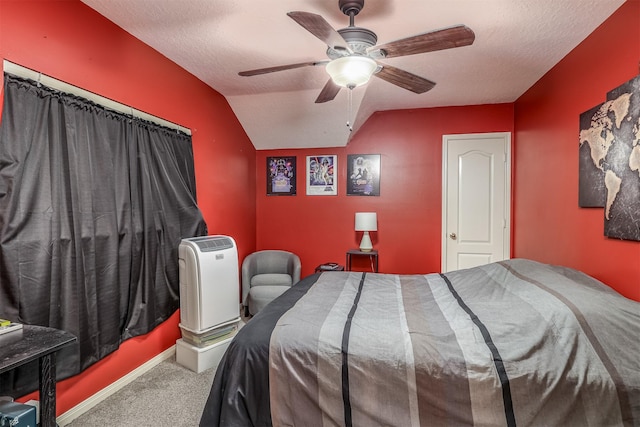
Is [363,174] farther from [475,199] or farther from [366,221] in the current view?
[475,199]

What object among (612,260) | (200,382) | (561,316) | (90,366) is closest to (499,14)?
(612,260)

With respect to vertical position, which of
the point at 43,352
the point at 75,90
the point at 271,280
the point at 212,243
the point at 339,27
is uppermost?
the point at 339,27

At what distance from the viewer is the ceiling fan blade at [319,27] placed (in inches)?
61.4

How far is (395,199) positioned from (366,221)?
1.77 feet

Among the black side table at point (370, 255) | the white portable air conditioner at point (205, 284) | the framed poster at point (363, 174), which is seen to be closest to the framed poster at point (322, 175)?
the framed poster at point (363, 174)

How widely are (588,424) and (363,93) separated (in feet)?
9.92

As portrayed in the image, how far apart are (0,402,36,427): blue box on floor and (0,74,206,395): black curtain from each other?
0.40 meters

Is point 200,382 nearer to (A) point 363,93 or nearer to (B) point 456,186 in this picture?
(A) point 363,93

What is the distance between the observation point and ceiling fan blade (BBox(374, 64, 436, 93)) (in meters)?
2.18

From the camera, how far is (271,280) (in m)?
3.85

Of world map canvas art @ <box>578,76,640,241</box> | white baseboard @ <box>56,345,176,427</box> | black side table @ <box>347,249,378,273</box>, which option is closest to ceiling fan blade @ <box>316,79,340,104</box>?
world map canvas art @ <box>578,76,640,241</box>

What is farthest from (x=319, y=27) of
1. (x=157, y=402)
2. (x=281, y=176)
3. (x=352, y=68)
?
(x=281, y=176)

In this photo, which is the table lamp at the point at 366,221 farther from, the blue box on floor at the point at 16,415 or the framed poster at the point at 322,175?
the blue box on floor at the point at 16,415

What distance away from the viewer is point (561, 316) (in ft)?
5.09
